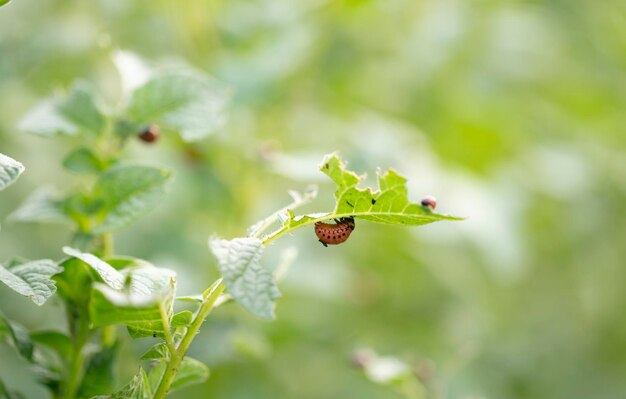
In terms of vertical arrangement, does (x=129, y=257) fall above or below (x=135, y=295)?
above

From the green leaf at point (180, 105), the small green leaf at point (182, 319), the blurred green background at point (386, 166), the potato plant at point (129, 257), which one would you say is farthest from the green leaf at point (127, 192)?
the blurred green background at point (386, 166)

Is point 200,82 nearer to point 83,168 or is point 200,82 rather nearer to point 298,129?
point 83,168

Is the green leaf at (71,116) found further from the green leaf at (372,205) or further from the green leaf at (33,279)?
the green leaf at (372,205)

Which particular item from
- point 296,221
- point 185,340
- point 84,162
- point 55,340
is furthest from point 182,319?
point 84,162

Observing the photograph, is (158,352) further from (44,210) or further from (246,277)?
(44,210)

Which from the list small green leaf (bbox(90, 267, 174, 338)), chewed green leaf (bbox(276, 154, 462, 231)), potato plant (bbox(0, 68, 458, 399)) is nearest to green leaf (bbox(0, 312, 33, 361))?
potato plant (bbox(0, 68, 458, 399))
